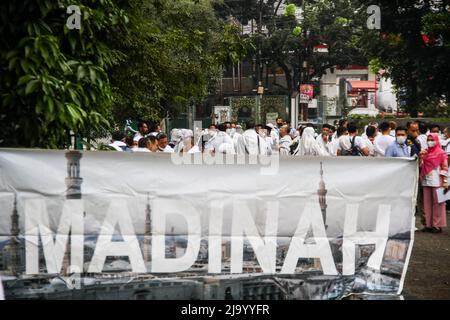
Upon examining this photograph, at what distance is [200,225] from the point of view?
630 cm

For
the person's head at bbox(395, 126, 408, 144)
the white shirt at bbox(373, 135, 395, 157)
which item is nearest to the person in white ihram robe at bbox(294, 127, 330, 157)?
the white shirt at bbox(373, 135, 395, 157)

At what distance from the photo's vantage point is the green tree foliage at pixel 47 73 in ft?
20.1

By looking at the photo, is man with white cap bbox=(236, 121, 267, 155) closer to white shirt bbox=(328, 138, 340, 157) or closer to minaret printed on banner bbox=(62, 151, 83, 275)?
white shirt bbox=(328, 138, 340, 157)

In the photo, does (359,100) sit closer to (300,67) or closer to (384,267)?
(300,67)

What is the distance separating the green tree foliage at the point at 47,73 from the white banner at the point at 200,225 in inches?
16.0

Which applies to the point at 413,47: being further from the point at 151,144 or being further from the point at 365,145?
the point at 151,144

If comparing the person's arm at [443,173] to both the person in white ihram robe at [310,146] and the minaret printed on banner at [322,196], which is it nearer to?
the person in white ihram robe at [310,146]

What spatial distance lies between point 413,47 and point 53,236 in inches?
869

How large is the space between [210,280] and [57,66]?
229cm

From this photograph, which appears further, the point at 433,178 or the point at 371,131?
the point at 371,131

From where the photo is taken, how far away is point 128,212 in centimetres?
629

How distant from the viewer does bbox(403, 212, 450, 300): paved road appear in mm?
7707

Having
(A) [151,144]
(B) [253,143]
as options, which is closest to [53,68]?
(A) [151,144]

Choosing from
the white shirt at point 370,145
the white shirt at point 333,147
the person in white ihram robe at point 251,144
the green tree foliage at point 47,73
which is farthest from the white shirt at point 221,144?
the green tree foliage at point 47,73
